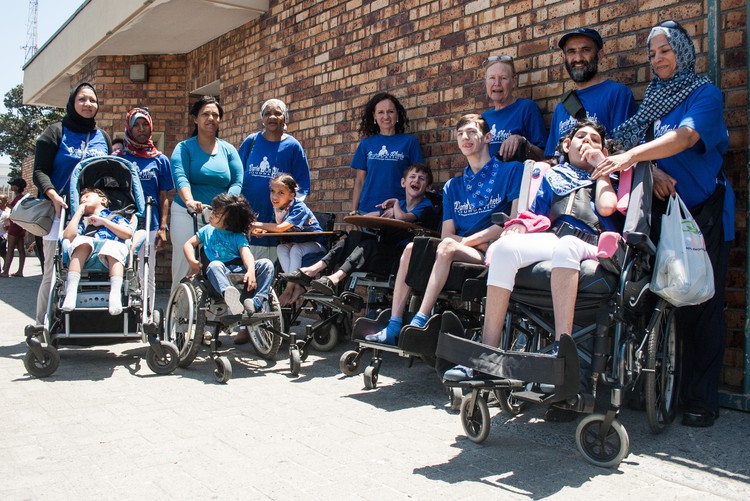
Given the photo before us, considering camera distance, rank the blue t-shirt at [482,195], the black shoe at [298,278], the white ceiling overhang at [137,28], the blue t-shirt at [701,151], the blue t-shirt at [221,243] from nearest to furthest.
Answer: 1. the blue t-shirt at [701,151]
2. the blue t-shirt at [482,195]
3. the blue t-shirt at [221,243]
4. the black shoe at [298,278]
5. the white ceiling overhang at [137,28]

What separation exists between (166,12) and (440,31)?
424cm

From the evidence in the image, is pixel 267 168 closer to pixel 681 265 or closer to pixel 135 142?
pixel 135 142

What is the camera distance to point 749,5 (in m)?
3.70

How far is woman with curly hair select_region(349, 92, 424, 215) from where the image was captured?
584cm

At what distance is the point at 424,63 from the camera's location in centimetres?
612

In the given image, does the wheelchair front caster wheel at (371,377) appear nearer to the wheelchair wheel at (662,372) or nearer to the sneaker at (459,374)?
the sneaker at (459,374)

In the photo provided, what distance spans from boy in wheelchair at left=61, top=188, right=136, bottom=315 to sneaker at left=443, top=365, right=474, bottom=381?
254 cm

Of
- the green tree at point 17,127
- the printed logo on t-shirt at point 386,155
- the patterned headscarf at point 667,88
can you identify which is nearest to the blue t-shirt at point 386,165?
the printed logo on t-shirt at point 386,155

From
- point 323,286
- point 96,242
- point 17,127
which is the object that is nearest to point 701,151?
point 323,286

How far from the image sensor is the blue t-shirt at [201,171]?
19.7 feet

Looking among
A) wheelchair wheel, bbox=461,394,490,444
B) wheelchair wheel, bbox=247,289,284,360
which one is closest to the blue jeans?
wheelchair wheel, bbox=247,289,284,360

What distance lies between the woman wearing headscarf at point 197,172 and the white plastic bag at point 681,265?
11.9 feet

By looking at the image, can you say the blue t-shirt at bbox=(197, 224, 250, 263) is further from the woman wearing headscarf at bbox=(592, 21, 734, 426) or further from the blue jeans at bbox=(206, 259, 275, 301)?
the woman wearing headscarf at bbox=(592, 21, 734, 426)

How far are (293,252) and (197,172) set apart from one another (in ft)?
3.61
